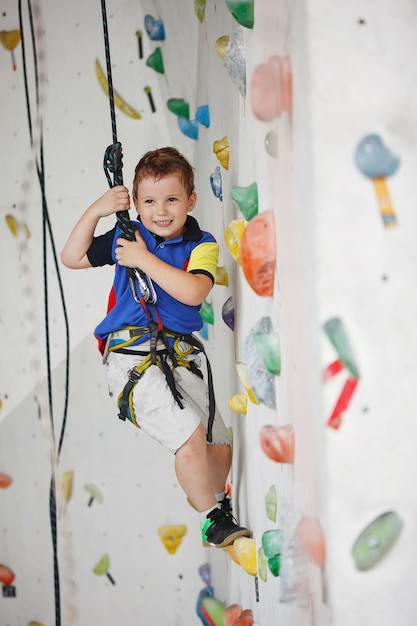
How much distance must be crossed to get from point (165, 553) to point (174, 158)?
1292mm

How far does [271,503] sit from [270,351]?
0.84 feet

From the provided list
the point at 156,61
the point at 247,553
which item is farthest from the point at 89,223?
the point at 156,61

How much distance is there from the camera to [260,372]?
119cm

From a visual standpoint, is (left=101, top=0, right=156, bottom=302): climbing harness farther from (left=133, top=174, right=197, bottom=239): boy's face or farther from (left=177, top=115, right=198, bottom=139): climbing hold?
(left=177, top=115, right=198, bottom=139): climbing hold

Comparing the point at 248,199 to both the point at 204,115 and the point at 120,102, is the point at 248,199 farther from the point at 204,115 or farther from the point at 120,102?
the point at 120,102

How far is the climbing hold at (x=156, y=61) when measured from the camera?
2201 mm

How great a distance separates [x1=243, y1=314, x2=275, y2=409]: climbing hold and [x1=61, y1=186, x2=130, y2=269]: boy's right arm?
37 centimetres

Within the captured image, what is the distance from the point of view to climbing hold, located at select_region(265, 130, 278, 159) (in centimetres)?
105

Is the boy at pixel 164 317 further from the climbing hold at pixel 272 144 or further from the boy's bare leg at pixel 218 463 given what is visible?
the climbing hold at pixel 272 144

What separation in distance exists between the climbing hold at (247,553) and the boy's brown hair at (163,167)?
0.63 meters

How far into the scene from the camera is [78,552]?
2.42 m

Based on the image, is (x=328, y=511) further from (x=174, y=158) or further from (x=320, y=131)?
(x=174, y=158)

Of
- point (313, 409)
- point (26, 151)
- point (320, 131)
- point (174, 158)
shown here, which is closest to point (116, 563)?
point (26, 151)

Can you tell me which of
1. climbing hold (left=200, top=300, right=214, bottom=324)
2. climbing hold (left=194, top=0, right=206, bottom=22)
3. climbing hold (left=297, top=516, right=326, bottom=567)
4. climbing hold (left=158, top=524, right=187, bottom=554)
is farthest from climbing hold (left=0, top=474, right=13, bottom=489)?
climbing hold (left=297, top=516, right=326, bottom=567)
